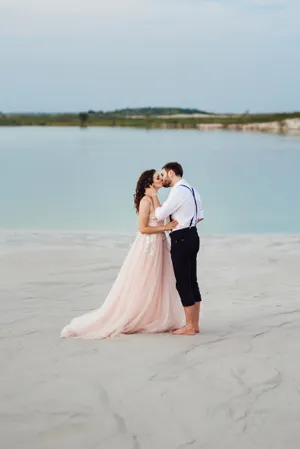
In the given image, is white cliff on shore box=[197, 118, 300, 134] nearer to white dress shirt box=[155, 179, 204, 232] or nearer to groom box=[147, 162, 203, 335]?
groom box=[147, 162, 203, 335]

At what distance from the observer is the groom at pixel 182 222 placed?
683 cm

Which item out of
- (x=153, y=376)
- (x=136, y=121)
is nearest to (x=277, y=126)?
(x=136, y=121)

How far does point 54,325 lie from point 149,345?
4.36 feet

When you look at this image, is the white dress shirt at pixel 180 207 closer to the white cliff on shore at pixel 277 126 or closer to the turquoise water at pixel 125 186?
the turquoise water at pixel 125 186

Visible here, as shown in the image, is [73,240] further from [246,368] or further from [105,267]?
[246,368]

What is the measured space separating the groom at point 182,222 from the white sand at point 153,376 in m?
0.42

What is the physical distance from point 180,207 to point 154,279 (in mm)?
723

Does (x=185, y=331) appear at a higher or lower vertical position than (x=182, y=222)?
lower

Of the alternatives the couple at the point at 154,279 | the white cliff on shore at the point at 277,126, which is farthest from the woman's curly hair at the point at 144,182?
the white cliff on shore at the point at 277,126

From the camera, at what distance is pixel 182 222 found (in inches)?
271

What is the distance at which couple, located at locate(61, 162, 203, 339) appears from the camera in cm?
695

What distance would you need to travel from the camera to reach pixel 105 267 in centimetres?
1145

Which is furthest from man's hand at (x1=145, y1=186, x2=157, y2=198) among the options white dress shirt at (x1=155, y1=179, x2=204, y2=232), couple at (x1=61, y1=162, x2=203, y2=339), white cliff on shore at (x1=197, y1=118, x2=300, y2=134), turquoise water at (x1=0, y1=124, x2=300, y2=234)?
white cliff on shore at (x1=197, y1=118, x2=300, y2=134)

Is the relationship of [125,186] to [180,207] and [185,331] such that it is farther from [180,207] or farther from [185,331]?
[180,207]
